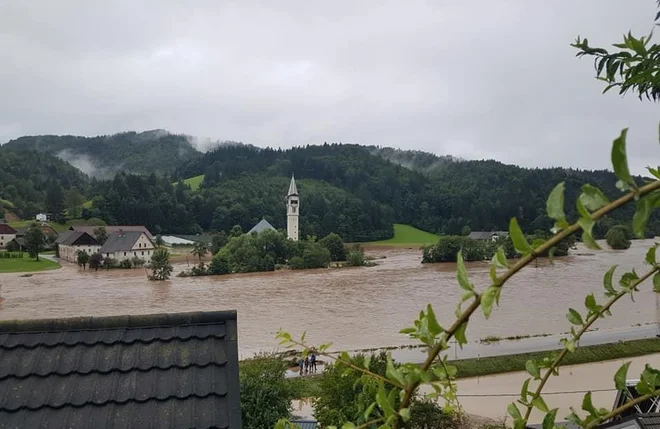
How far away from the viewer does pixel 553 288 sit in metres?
32.5

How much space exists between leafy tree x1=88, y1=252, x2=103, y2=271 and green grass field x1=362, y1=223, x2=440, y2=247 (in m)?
33.6

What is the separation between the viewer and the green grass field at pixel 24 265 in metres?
41.2

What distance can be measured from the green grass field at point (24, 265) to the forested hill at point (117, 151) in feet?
342

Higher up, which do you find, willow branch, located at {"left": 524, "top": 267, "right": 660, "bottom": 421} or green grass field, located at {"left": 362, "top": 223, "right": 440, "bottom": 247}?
willow branch, located at {"left": 524, "top": 267, "right": 660, "bottom": 421}

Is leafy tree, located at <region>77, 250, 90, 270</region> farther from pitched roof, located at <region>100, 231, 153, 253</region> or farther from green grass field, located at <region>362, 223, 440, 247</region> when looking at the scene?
green grass field, located at <region>362, 223, 440, 247</region>

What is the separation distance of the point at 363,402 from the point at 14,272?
4657cm

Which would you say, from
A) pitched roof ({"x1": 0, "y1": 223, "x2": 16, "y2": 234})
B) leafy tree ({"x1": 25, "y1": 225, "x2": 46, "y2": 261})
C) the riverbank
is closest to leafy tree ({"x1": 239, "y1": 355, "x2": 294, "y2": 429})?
the riverbank

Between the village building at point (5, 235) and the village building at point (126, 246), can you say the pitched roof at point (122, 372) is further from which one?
the village building at point (5, 235)

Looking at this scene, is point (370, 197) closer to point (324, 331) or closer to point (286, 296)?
point (286, 296)

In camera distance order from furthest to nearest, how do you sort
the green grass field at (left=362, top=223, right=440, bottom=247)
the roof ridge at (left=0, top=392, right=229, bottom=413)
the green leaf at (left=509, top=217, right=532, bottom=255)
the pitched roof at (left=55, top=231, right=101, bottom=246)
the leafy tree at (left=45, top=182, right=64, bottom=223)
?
the green grass field at (left=362, top=223, right=440, bottom=247) → the leafy tree at (left=45, top=182, right=64, bottom=223) → the pitched roof at (left=55, top=231, right=101, bottom=246) → the roof ridge at (left=0, top=392, right=229, bottom=413) → the green leaf at (left=509, top=217, right=532, bottom=255)

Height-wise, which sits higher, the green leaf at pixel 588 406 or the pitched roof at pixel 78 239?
the green leaf at pixel 588 406

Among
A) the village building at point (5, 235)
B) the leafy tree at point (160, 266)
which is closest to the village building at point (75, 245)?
the village building at point (5, 235)

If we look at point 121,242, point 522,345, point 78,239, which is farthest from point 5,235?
point 522,345

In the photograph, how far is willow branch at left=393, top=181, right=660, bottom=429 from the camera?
0.55 meters
